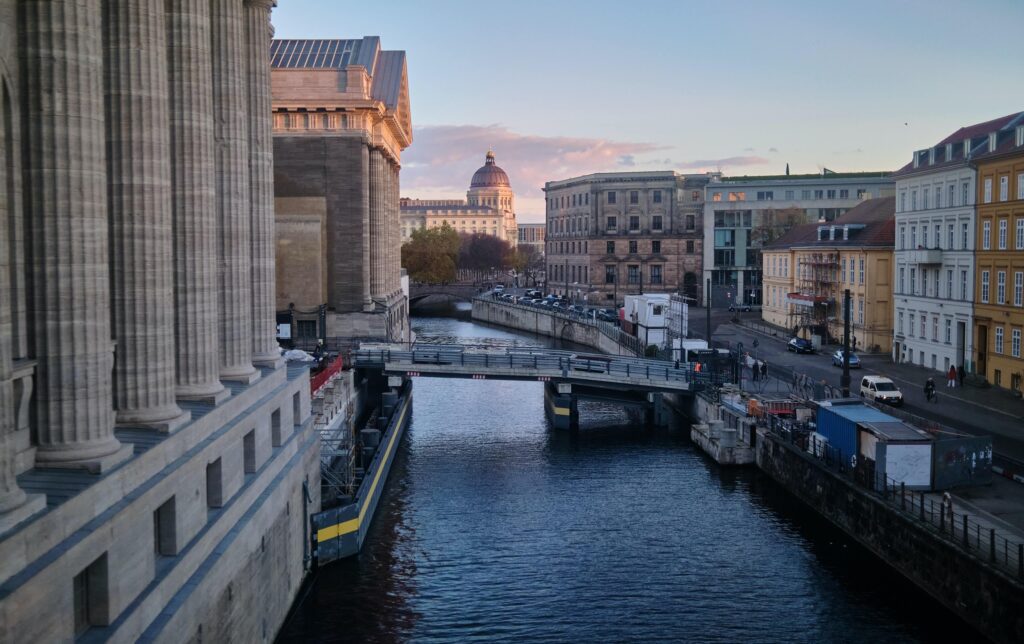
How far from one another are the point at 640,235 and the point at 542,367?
68.3 metres

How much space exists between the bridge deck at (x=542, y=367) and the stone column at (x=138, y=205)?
3159cm

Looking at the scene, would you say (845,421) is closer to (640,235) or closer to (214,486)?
(214,486)

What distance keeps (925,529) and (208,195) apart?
18.3 m

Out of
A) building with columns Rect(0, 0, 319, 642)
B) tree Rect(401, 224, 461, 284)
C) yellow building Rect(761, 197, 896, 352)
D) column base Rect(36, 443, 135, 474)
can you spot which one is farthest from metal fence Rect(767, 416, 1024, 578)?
tree Rect(401, 224, 461, 284)

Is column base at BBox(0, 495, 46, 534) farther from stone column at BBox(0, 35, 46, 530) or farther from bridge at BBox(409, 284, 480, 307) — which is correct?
bridge at BBox(409, 284, 480, 307)

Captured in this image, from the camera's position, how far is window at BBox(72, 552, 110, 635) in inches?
537

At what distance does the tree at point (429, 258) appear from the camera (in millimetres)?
135250

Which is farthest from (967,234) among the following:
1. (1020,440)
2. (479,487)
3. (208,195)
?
(208,195)

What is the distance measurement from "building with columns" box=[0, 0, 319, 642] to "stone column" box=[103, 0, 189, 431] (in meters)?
0.04

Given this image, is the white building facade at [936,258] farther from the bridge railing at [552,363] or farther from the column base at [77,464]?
the column base at [77,464]

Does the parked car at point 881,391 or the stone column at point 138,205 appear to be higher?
the stone column at point 138,205

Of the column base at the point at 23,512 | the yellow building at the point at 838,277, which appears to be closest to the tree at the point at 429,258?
the yellow building at the point at 838,277

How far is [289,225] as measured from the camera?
5944 centimetres

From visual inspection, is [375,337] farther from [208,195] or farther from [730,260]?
[730,260]
